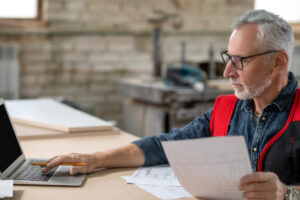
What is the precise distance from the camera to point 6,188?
132 cm

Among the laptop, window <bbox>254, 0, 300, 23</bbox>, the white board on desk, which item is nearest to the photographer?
the laptop

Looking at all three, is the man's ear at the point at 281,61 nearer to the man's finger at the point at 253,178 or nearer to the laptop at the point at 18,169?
the man's finger at the point at 253,178

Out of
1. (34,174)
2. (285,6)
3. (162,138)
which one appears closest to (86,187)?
(34,174)

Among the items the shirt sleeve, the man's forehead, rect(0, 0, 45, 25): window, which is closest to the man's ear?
the man's forehead

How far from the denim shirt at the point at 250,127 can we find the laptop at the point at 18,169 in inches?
13.6

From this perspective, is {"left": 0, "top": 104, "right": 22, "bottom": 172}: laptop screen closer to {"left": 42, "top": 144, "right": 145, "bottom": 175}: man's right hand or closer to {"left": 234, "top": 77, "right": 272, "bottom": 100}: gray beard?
{"left": 42, "top": 144, "right": 145, "bottom": 175}: man's right hand

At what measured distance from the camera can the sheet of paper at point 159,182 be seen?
138 cm

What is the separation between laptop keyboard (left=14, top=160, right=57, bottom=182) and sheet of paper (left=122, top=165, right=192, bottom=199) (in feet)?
0.86

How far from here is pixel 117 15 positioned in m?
5.00

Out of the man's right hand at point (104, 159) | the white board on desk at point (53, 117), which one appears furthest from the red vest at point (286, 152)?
the white board on desk at point (53, 117)

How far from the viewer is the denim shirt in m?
1.57

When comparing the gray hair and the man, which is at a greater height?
the gray hair

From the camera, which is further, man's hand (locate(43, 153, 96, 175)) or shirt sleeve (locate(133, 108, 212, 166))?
shirt sleeve (locate(133, 108, 212, 166))

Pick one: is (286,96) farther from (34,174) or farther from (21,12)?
(21,12)
